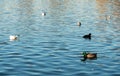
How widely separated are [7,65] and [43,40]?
15766mm

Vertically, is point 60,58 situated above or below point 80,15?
below

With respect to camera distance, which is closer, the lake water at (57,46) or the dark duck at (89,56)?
the lake water at (57,46)

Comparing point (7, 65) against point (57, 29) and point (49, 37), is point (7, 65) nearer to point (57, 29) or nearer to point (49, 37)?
point (49, 37)

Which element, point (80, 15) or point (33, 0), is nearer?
point (80, 15)

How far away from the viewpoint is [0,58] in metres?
39.9

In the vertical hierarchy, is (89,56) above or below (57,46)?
below

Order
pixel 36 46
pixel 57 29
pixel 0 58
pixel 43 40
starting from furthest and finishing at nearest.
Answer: pixel 57 29, pixel 43 40, pixel 36 46, pixel 0 58

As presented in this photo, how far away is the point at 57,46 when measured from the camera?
47.7m

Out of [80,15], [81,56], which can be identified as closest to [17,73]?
[81,56]

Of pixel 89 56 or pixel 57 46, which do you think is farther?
pixel 57 46

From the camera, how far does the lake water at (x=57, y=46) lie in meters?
35.6

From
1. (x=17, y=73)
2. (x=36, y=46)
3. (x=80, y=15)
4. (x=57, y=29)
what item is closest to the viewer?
(x=17, y=73)

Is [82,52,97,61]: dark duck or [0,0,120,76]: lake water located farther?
[82,52,97,61]: dark duck

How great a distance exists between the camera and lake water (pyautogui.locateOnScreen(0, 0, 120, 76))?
35562 millimetres
